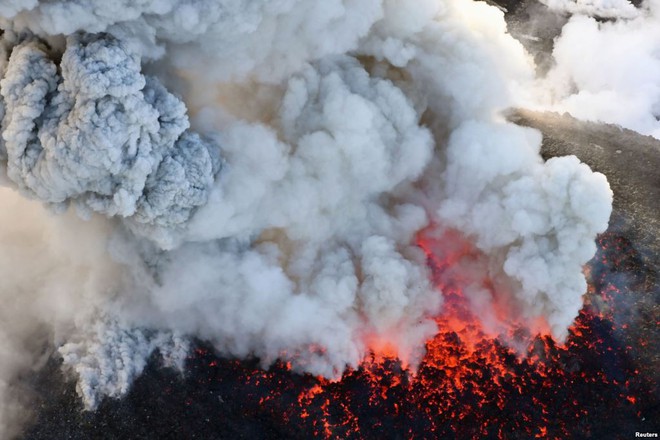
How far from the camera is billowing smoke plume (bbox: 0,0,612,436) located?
16.8 m

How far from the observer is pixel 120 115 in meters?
13.9

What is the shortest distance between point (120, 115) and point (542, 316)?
13074 millimetres

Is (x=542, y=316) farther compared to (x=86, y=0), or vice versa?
(x=542, y=316)

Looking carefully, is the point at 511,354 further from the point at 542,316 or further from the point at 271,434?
the point at 271,434

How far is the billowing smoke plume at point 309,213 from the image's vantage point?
1675 centimetres

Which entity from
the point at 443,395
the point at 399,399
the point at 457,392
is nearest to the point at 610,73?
the point at 457,392

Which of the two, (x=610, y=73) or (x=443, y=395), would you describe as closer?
(x=443, y=395)

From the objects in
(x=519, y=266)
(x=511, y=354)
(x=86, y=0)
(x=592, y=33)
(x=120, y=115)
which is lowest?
(x=511, y=354)

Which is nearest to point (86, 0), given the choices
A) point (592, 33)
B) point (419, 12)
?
point (419, 12)

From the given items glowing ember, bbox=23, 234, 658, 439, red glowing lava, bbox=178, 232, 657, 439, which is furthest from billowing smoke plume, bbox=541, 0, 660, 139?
red glowing lava, bbox=178, 232, 657, 439

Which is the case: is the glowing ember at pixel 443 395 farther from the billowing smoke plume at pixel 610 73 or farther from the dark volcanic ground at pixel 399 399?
the billowing smoke plume at pixel 610 73

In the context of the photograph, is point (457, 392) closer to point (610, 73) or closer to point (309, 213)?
point (309, 213)

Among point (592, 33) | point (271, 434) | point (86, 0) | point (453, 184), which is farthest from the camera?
point (592, 33)

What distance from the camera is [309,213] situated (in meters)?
19.1
